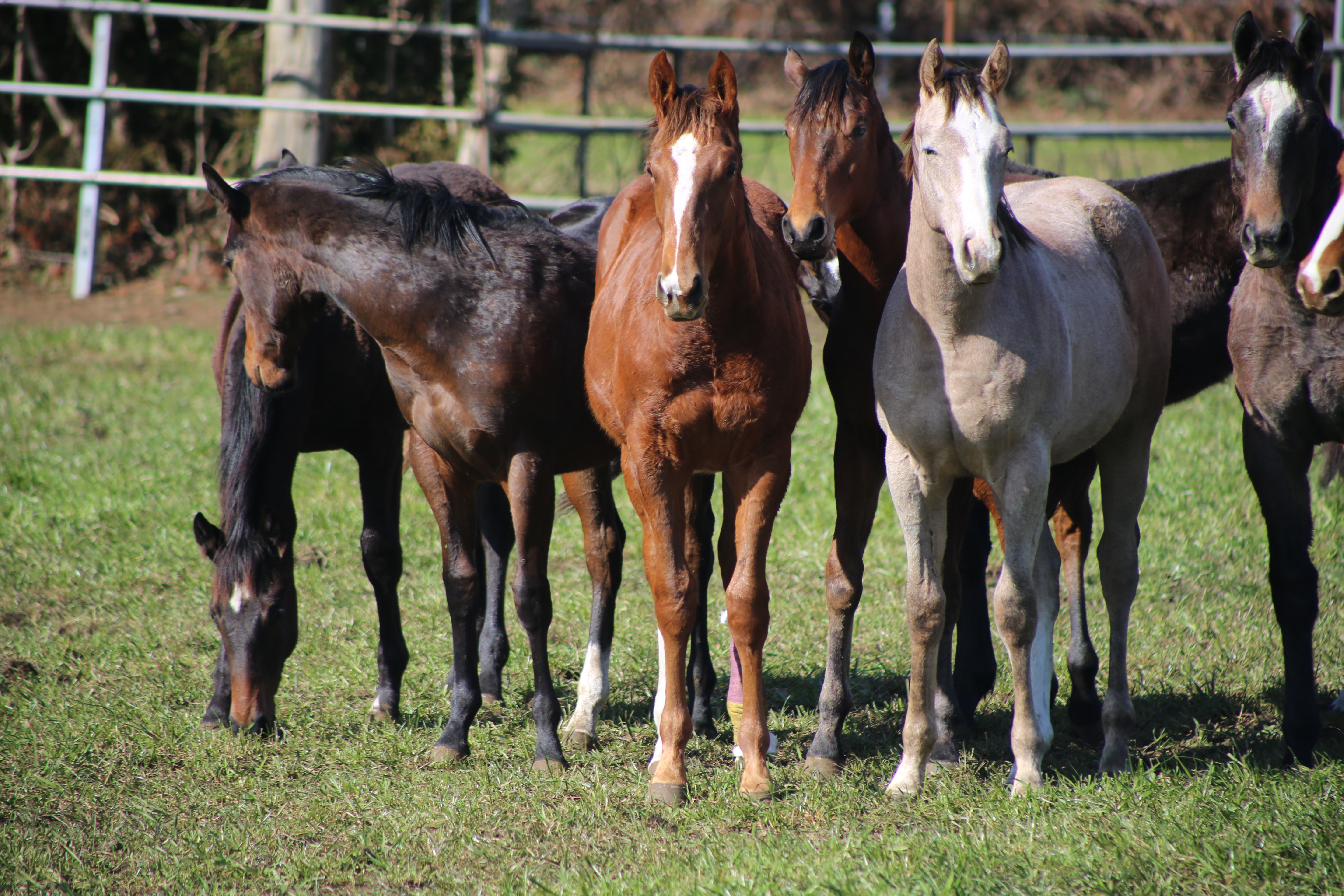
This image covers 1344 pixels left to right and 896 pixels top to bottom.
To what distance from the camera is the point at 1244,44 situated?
3.63 meters

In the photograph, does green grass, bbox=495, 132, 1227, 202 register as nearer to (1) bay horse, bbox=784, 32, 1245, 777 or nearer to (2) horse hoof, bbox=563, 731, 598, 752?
(1) bay horse, bbox=784, 32, 1245, 777

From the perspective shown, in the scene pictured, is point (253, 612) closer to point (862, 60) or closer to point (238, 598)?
point (238, 598)

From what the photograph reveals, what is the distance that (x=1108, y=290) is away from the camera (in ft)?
11.9

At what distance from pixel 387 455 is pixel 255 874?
195cm

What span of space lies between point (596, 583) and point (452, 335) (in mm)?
1140

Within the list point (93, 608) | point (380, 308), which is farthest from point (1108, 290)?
point (93, 608)

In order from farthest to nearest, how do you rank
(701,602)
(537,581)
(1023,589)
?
(701,602) → (537,581) → (1023,589)

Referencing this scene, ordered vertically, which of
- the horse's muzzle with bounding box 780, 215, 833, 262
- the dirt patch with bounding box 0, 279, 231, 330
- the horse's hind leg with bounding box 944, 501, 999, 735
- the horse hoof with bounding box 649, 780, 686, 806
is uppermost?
the horse's muzzle with bounding box 780, 215, 833, 262

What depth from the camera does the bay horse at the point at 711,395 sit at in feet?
10.7

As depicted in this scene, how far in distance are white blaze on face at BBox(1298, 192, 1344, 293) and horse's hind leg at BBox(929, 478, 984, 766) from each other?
1186 millimetres

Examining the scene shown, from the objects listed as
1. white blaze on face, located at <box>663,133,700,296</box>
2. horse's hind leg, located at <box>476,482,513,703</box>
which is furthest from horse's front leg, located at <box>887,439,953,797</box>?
horse's hind leg, located at <box>476,482,513,703</box>

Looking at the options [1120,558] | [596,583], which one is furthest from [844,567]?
[596,583]

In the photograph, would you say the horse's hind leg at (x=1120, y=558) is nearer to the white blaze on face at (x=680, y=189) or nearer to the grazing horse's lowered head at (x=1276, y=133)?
the grazing horse's lowered head at (x=1276, y=133)

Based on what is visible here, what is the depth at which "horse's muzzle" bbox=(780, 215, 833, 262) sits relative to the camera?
10.7 ft
